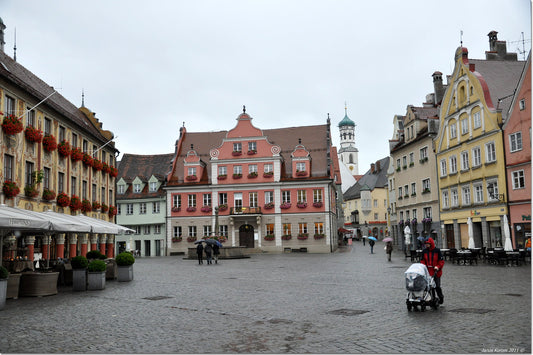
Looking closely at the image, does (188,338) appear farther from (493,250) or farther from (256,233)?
(256,233)

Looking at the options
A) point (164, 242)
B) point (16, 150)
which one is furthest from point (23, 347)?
point (164, 242)

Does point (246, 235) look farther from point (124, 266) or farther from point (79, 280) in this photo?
point (79, 280)

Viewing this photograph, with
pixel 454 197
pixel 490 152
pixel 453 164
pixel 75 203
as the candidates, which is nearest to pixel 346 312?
pixel 75 203

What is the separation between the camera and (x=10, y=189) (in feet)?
77.8

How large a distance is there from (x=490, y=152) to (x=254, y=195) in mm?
27430

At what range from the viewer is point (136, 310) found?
12641 millimetres

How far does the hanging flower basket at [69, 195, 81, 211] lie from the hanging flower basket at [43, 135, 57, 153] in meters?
4.19

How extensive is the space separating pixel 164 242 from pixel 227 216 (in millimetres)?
9314

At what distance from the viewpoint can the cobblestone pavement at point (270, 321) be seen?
327 inches

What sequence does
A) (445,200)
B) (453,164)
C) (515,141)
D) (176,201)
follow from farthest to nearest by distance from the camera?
(176,201) → (445,200) → (453,164) → (515,141)

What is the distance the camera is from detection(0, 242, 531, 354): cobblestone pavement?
8.30 metres

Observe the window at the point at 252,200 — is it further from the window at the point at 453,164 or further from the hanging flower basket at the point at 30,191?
the hanging flower basket at the point at 30,191

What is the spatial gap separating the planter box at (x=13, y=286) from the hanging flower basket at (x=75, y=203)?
17.1 metres

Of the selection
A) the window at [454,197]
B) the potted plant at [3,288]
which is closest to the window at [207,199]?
the window at [454,197]
